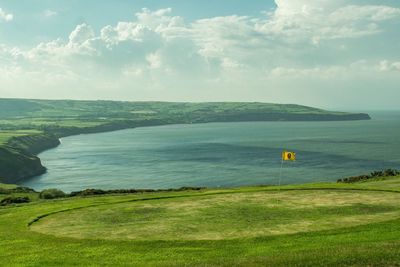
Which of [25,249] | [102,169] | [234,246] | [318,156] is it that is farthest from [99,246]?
[318,156]

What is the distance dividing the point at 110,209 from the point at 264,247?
72.2 feet

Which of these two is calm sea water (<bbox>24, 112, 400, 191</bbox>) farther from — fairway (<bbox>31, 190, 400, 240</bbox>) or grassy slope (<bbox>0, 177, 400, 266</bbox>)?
grassy slope (<bbox>0, 177, 400, 266</bbox>)

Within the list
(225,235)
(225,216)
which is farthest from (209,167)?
(225,235)

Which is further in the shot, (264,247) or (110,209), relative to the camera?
(110,209)

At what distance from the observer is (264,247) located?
28.5 meters

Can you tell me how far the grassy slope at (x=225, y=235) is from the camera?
1025 inches

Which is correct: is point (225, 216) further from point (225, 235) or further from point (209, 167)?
point (209, 167)

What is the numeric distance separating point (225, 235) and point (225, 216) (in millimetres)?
7168

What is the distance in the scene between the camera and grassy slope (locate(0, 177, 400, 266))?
85.4 ft

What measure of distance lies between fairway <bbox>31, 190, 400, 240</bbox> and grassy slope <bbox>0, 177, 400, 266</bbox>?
0.09 meters

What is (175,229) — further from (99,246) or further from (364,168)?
(364,168)

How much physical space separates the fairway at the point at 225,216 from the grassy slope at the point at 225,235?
0.28ft

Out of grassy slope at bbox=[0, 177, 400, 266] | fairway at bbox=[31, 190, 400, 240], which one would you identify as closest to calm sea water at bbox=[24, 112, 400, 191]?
fairway at bbox=[31, 190, 400, 240]

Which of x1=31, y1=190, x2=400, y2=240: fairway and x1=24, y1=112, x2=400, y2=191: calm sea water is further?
x1=24, y1=112, x2=400, y2=191: calm sea water
